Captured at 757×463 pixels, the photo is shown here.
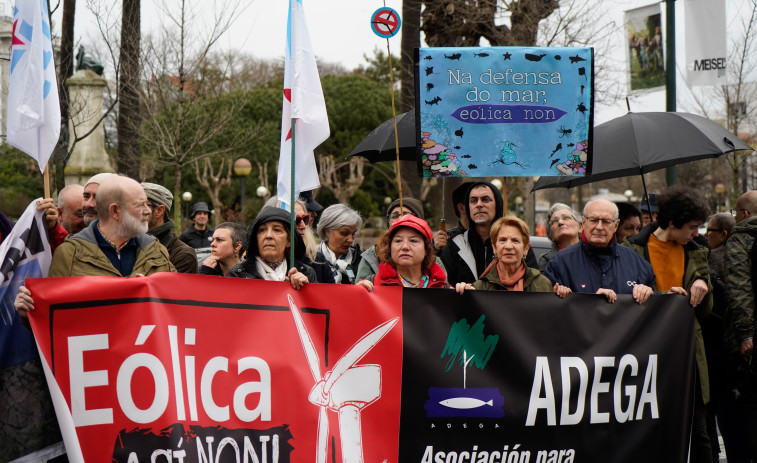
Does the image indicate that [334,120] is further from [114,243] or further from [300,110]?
[114,243]

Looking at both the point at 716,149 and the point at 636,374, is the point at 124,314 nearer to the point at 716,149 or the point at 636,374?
the point at 636,374

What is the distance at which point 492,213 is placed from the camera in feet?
18.3

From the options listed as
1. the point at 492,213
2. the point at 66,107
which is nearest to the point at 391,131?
the point at 492,213

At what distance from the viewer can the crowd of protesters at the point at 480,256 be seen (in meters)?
4.30

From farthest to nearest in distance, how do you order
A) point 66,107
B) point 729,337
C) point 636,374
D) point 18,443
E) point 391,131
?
point 66,107, point 391,131, point 729,337, point 636,374, point 18,443

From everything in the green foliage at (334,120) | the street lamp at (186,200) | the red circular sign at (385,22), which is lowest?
the red circular sign at (385,22)

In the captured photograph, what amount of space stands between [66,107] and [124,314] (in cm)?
841

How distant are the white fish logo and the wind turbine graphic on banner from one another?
15.1 inches

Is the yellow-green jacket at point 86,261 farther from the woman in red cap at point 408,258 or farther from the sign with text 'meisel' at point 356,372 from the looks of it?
the woman in red cap at point 408,258

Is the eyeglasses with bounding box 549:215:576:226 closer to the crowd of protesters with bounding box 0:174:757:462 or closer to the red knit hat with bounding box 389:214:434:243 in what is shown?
the crowd of protesters with bounding box 0:174:757:462

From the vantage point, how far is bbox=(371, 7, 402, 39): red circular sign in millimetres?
5742

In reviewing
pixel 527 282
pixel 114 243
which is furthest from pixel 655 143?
pixel 114 243

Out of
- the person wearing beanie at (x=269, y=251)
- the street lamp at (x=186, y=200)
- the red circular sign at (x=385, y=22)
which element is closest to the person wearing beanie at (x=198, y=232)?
the red circular sign at (x=385, y=22)

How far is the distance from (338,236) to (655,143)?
2.60 metres
